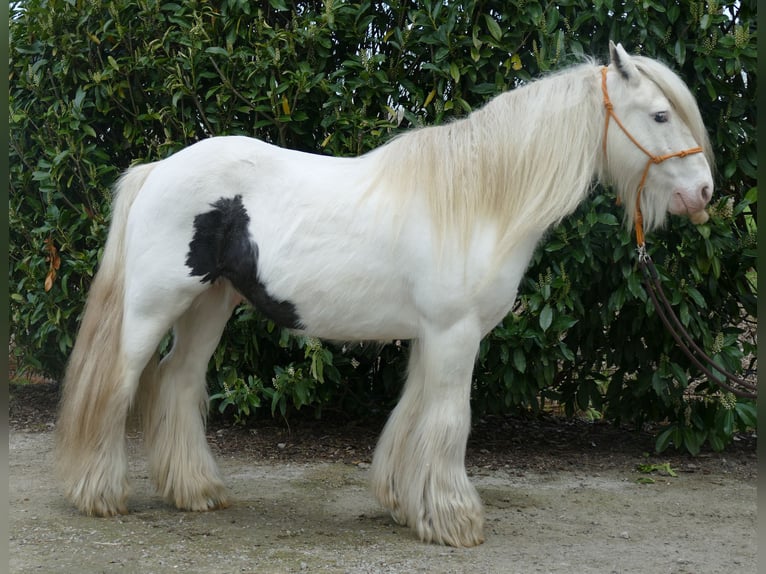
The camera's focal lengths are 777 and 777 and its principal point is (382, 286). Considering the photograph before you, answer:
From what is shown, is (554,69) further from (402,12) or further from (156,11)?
(156,11)

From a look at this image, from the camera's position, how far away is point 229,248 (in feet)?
11.3

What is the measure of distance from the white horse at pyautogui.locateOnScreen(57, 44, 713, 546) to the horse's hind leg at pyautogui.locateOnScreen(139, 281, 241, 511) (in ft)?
0.56

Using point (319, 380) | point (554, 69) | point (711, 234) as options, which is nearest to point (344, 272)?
point (319, 380)

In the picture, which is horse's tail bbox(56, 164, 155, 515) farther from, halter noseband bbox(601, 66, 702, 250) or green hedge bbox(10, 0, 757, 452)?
halter noseband bbox(601, 66, 702, 250)

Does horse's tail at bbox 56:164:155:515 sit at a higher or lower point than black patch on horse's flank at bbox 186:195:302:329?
lower

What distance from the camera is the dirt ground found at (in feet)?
10.5

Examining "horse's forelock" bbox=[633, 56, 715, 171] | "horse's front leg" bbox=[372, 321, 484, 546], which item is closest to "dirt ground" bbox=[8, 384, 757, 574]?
"horse's front leg" bbox=[372, 321, 484, 546]

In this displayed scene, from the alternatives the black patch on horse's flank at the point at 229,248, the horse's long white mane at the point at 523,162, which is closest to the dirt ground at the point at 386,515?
the black patch on horse's flank at the point at 229,248

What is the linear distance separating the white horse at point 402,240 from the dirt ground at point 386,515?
22 centimetres

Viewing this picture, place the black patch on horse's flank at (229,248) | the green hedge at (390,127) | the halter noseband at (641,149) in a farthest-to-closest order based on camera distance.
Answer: the green hedge at (390,127)
the black patch on horse's flank at (229,248)
the halter noseband at (641,149)

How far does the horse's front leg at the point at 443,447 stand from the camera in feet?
10.6

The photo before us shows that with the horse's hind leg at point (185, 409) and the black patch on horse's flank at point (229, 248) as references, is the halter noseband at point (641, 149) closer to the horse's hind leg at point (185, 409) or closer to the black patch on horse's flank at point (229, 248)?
the black patch on horse's flank at point (229, 248)

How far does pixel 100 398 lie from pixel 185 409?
426 millimetres

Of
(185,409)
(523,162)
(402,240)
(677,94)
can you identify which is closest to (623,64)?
(677,94)
